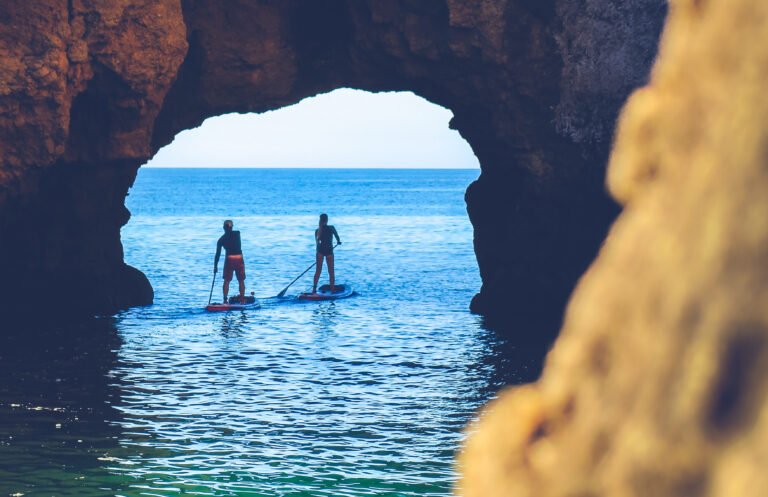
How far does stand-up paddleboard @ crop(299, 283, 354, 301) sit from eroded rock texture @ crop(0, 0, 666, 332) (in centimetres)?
373

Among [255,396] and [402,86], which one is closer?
[255,396]

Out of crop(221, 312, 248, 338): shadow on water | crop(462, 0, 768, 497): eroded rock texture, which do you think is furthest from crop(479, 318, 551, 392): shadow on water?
crop(462, 0, 768, 497): eroded rock texture

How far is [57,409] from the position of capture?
11086 millimetres

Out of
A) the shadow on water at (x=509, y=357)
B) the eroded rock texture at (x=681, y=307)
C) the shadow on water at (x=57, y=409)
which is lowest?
the shadow on water at (x=57, y=409)

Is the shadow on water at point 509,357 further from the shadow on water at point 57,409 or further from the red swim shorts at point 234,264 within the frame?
the red swim shorts at point 234,264

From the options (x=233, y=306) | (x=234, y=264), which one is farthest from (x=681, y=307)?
(x=234, y=264)

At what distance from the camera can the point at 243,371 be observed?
43.9 feet

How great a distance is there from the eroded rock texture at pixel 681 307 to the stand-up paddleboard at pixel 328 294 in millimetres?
20459

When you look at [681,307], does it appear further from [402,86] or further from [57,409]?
[402,86]

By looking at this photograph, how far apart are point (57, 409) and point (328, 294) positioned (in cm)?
1144

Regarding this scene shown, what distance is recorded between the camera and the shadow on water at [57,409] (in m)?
8.54

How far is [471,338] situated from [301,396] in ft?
17.7

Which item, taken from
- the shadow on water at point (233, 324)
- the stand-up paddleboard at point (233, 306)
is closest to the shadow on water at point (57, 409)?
the shadow on water at point (233, 324)

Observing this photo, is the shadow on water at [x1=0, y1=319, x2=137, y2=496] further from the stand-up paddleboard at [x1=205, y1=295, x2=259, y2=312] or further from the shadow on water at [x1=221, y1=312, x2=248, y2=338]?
the stand-up paddleboard at [x1=205, y1=295, x2=259, y2=312]
